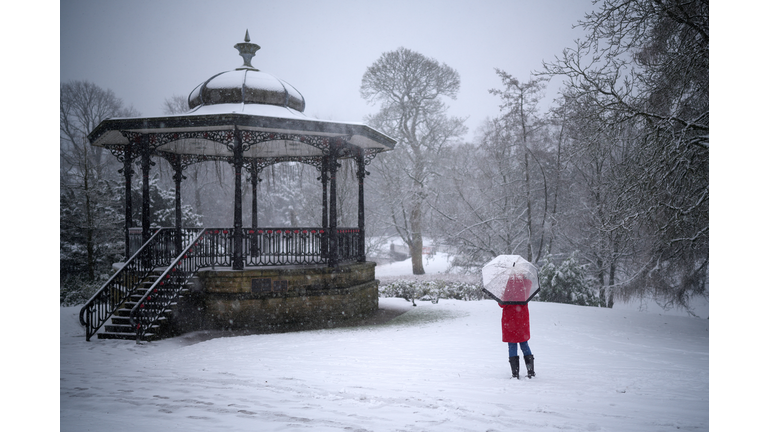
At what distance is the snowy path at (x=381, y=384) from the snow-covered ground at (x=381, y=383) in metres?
0.02

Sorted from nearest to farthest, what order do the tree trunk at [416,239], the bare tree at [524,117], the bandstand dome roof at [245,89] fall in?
the bandstand dome roof at [245,89]
the bare tree at [524,117]
the tree trunk at [416,239]

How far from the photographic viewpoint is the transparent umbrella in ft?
15.3

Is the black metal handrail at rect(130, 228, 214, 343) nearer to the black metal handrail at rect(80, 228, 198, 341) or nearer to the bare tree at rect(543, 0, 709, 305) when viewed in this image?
the black metal handrail at rect(80, 228, 198, 341)

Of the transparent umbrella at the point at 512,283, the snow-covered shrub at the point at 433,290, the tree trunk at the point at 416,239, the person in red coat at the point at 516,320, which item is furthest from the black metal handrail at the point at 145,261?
the tree trunk at the point at 416,239

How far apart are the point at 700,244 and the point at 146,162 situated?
11528 mm

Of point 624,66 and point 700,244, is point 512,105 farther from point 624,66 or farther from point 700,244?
point 700,244

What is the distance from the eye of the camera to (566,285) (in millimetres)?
13602

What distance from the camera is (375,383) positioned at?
181 inches

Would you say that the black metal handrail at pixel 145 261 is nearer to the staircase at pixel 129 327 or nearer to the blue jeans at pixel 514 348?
the staircase at pixel 129 327

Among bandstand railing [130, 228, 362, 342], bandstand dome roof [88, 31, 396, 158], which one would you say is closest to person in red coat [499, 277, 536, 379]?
bandstand dome roof [88, 31, 396, 158]

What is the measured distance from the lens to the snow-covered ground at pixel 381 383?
3.64 meters

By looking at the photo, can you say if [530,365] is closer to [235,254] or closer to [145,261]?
[235,254]
